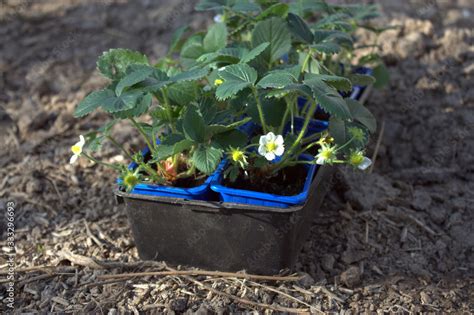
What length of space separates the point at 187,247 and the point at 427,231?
87cm

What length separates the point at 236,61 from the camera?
174cm

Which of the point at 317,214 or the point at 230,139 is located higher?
the point at 230,139

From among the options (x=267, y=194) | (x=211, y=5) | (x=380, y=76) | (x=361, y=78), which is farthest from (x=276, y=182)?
(x=380, y=76)

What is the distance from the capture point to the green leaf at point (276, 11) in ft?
6.32

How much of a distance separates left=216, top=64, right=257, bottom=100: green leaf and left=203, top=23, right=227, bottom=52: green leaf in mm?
333

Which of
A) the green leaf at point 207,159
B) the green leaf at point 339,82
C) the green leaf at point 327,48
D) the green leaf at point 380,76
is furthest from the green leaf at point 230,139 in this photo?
the green leaf at point 380,76

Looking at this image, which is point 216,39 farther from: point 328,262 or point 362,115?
point 328,262

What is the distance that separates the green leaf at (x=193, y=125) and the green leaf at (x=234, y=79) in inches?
3.4

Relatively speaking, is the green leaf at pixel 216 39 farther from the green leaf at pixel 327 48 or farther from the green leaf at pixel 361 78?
the green leaf at pixel 361 78

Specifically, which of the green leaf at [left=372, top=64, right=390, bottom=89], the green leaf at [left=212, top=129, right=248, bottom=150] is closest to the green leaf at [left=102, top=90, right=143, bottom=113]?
the green leaf at [left=212, top=129, right=248, bottom=150]

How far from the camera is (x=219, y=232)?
67.0 inches

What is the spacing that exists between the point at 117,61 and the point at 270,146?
573 mm

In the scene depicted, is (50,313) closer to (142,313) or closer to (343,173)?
(142,313)

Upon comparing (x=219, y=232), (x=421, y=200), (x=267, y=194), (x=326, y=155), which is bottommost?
(x=421, y=200)
